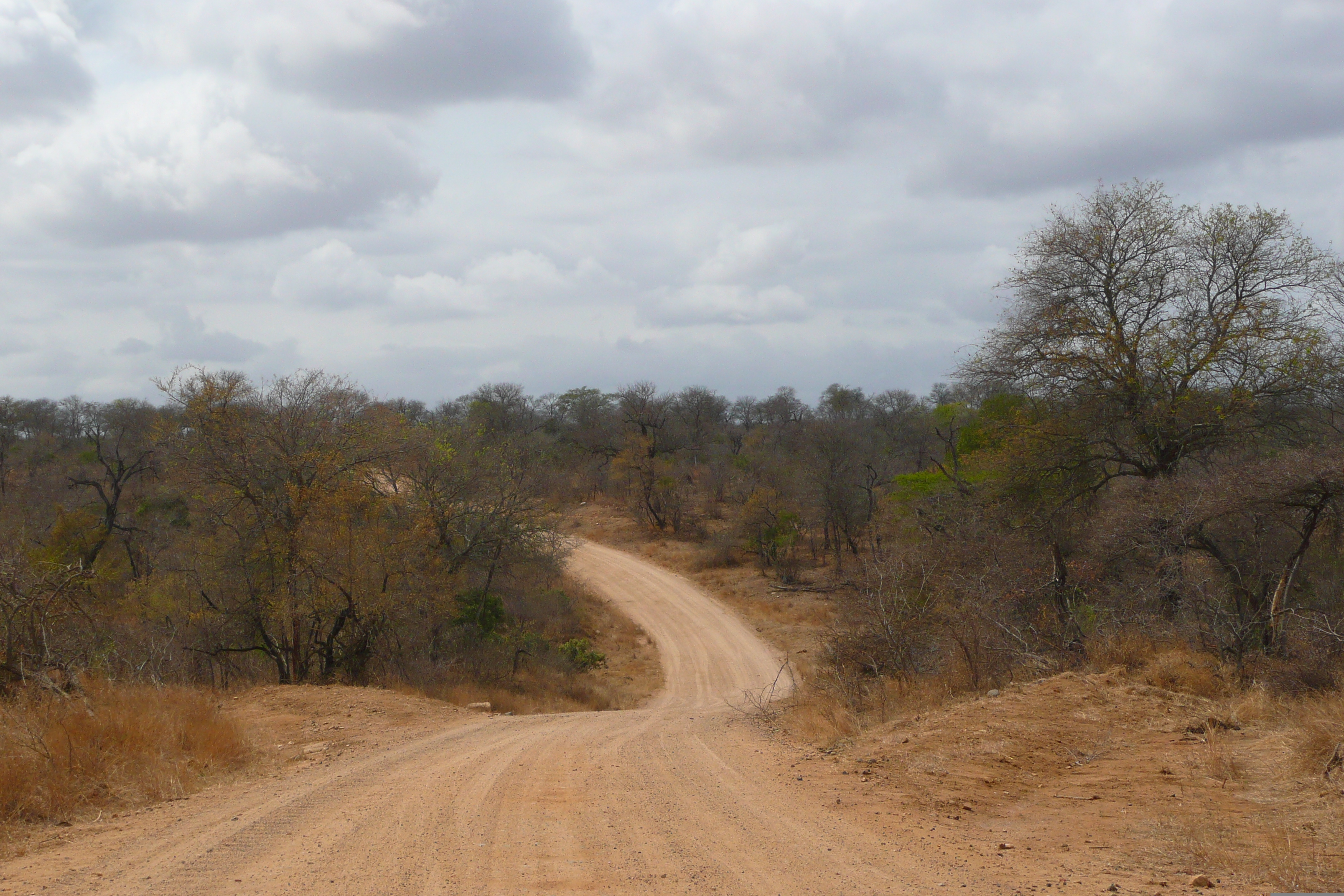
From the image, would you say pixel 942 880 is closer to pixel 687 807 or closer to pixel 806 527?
pixel 687 807

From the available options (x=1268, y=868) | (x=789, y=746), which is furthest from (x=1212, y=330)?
(x=1268, y=868)

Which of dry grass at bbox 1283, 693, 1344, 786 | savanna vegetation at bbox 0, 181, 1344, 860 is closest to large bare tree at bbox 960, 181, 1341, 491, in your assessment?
savanna vegetation at bbox 0, 181, 1344, 860

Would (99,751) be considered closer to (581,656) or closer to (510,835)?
(510,835)

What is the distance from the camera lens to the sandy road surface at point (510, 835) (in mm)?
5941

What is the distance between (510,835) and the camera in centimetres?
695

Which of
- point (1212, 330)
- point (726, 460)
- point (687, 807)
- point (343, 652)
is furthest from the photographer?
point (726, 460)

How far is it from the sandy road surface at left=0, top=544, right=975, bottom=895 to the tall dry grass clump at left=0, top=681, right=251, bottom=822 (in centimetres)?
70

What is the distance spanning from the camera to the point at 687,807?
773cm

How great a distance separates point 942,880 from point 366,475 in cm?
1795

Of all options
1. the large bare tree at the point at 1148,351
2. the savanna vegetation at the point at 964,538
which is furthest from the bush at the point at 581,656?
the large bare tree at the point at 1148,351

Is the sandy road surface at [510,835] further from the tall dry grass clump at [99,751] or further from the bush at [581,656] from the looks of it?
the bush at [581,656]

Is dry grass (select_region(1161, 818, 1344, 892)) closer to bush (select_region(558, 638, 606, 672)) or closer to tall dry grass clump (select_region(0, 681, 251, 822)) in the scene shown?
tall dry grass clump (select_region(0, 681, 251, 822))

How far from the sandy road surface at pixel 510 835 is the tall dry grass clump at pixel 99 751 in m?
0.70

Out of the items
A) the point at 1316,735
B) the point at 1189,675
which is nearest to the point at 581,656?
the point at 1189,675
